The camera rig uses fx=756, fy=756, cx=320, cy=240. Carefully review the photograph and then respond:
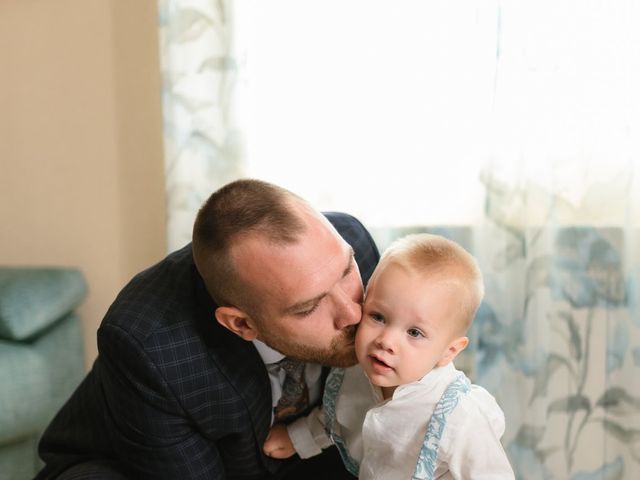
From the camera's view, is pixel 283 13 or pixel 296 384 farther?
pixel 283 13

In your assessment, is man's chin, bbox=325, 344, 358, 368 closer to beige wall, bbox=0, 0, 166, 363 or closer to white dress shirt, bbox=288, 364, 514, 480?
white dress shirt, bbox=288, 364, 514, 480

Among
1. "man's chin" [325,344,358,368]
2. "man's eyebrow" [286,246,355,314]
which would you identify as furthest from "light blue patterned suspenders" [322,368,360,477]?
"man's eyebrow" [286,246,355,314]

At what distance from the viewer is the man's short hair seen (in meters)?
1.41

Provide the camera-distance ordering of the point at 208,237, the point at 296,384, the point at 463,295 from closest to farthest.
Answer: the point at 463,295, the point at 208,237, the point at 296,384

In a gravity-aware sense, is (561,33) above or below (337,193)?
above

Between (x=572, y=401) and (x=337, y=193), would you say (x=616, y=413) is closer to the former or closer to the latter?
(x=572, y=401)

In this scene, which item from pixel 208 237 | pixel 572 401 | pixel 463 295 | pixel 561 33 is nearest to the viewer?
pixel 463 295

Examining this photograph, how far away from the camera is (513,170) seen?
2088 millimetres

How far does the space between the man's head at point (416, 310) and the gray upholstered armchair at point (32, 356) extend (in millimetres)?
1449

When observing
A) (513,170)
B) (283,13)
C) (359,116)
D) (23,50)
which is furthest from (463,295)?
(23,50)

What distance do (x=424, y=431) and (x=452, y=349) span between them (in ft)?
0.51

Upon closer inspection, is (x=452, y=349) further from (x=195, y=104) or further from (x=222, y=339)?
(x=195, y=104)

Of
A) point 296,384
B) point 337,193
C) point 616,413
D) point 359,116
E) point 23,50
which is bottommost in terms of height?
point 616,413

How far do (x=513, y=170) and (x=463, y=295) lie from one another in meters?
0.85
